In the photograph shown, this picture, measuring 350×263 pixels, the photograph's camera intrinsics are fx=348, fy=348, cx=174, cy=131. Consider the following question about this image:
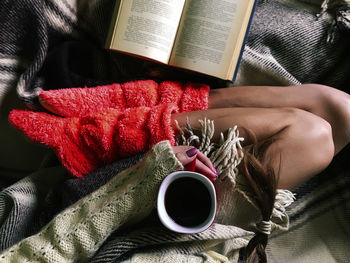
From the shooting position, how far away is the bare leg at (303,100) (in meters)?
0.70

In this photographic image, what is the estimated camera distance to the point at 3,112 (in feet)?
2.52

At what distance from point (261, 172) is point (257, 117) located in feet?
0.42

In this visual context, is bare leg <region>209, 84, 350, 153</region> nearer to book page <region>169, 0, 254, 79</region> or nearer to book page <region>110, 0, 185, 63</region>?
book page <region>169, 0, 254, 79</region>

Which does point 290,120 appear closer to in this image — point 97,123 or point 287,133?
point 287,133

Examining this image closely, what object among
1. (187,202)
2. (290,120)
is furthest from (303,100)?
(187,202)

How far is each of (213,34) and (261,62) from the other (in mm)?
155

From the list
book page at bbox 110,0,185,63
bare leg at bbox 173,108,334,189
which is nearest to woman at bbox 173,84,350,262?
bare leg at bbox 173,108,334,189

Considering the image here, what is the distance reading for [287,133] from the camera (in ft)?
2.09

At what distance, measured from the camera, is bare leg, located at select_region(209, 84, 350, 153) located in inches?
27.7

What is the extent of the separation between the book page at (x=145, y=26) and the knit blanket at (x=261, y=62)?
74 millimetres

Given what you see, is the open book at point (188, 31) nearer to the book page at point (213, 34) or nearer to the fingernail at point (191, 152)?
the book page at point (213, 34)

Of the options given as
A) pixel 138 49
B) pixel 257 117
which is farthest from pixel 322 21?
pixel 138 49

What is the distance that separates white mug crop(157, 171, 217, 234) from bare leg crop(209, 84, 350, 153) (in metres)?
0.26

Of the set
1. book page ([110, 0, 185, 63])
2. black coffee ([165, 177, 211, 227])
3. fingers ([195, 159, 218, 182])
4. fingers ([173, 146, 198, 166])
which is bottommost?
black coffee ([165, 177, 211, 227])
